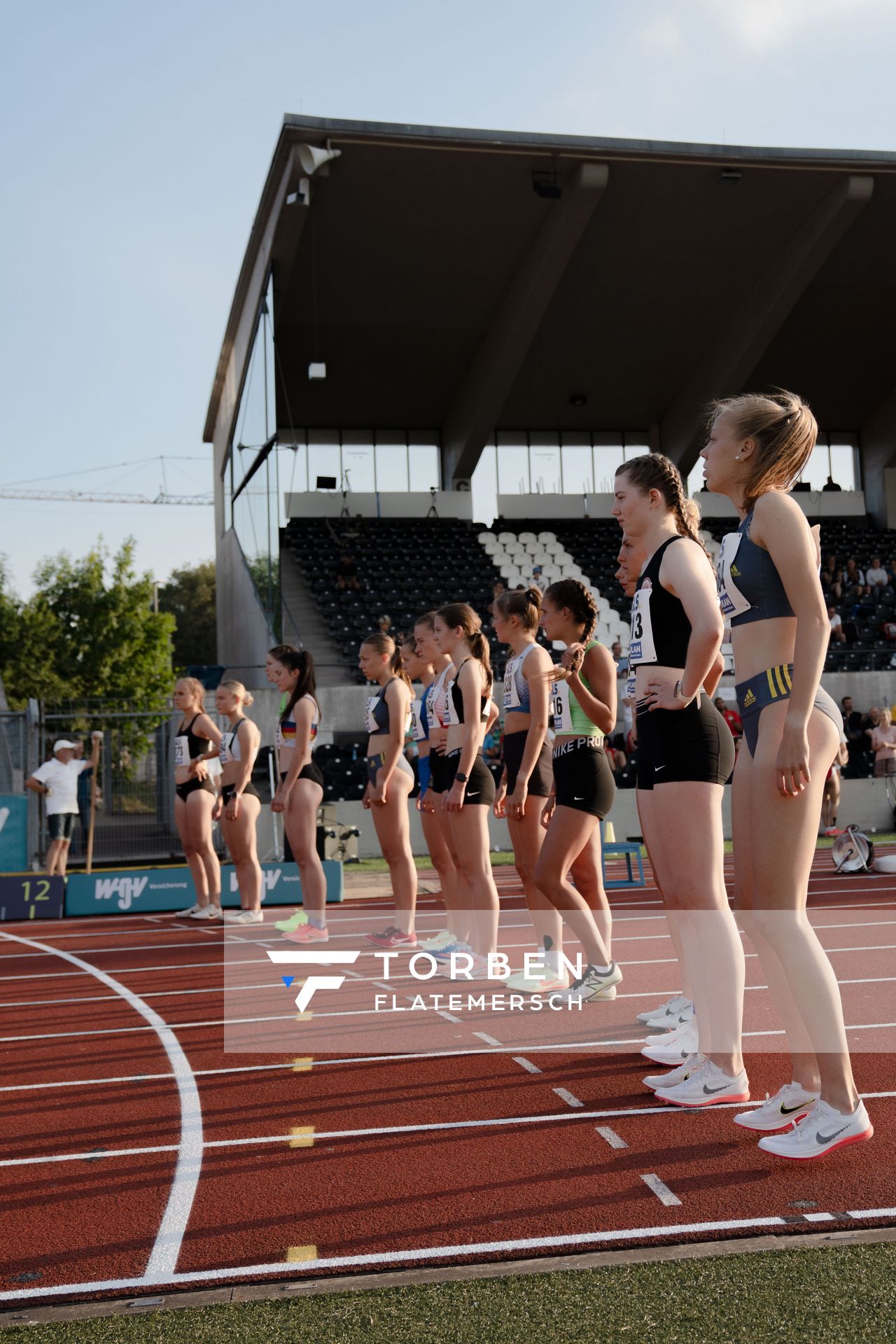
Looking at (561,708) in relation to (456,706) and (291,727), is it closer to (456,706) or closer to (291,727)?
(456,706)

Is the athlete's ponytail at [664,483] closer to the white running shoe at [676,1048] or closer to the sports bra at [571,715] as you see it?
the sports bra at [571,715]

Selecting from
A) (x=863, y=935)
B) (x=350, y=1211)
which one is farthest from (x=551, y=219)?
(x=350, y=1211)

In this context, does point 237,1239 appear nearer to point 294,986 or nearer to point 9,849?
point 294,986

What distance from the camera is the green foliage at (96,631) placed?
4144 cm

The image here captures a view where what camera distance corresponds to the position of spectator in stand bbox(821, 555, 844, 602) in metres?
24.7

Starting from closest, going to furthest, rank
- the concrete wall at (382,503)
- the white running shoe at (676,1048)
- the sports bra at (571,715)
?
the white running shoe at (676,1048) → the sports bra at (571,715) → the concrete wall at (382,503)

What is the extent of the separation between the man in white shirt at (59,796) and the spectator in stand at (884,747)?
11.3 meters

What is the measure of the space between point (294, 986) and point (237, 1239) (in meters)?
3.49

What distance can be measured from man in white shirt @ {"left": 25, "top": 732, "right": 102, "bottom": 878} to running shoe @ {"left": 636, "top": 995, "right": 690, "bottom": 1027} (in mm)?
9003

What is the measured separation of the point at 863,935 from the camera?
7.30 metres

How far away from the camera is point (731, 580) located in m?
3.16

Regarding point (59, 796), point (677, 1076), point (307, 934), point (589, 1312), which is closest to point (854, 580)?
point (59, 796)

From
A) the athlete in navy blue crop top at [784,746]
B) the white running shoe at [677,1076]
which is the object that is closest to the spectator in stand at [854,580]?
the white running shoe at [677,1076]

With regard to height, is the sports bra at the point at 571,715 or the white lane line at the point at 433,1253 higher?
the sports bra at the point at 571,715
